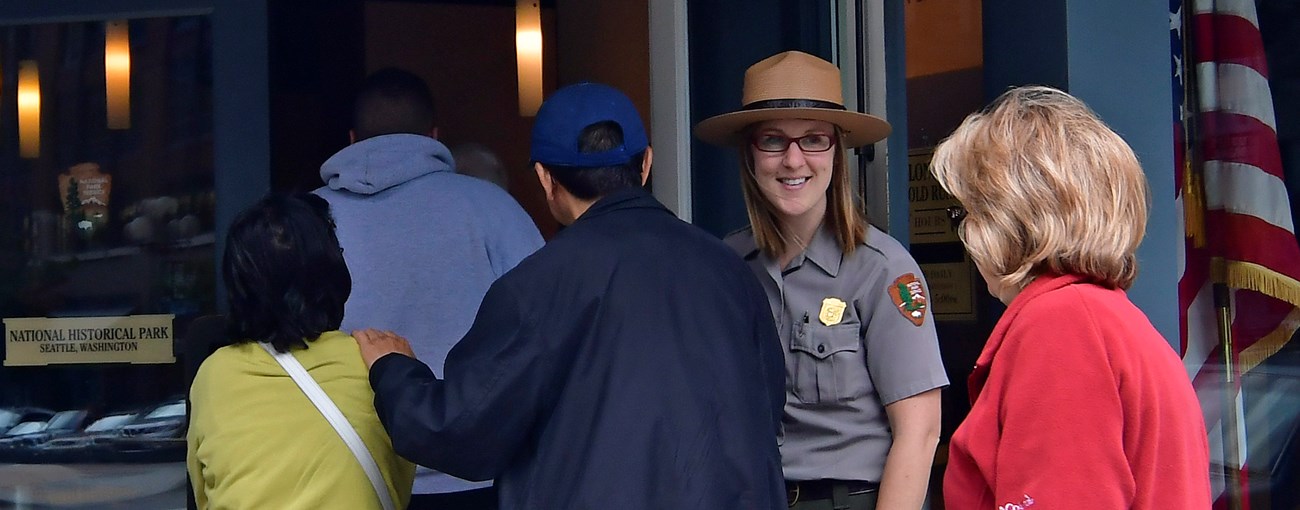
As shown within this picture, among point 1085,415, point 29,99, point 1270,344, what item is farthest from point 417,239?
point 29,99

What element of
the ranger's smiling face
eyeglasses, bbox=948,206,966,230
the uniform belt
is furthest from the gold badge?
eyeglasses, bbox=948,206,966,230

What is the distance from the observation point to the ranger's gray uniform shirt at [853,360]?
224 cm

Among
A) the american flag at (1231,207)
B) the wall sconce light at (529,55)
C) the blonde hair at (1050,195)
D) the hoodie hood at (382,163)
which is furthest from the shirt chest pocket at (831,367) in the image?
the wall sconce light at (529,55)

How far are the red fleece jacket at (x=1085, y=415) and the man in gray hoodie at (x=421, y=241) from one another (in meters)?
1.14

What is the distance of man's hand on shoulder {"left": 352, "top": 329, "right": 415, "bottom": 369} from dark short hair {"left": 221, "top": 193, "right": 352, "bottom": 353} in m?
0.06

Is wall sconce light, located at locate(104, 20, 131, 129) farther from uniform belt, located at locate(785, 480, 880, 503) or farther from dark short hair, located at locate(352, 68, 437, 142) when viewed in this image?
uniform belt, located at locate(785, 480, 880, 503)

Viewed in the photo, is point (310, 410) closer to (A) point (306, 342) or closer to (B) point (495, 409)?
(A) point (306, 342)

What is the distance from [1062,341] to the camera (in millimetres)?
1462

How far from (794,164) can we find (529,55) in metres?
3.75

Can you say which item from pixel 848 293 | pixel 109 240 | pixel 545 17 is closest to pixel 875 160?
pixel 848 293

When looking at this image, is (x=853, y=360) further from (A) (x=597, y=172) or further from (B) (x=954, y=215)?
(B) (x=954, y=215)

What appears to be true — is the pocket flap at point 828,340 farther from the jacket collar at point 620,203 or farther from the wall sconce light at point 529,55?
the wall sconce light at point 529,55

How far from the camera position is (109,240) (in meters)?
4.16

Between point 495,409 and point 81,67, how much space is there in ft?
10.1
